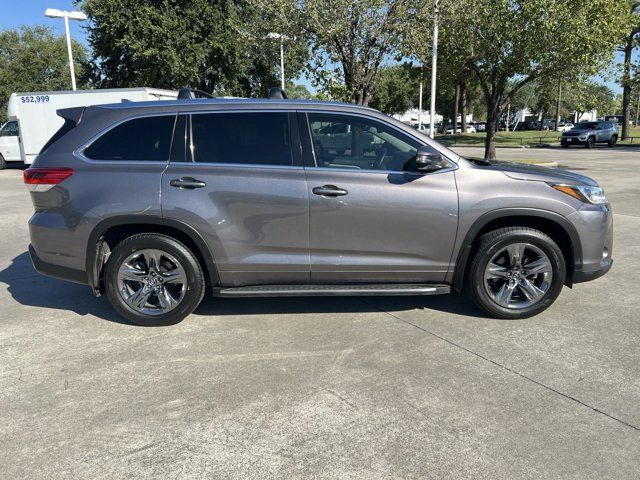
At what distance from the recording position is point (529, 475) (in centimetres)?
244

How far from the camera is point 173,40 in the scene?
2209 centimetres

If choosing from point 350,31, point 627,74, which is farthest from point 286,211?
point 627,74

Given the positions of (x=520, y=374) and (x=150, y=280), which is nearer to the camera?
(x=520, y=374)

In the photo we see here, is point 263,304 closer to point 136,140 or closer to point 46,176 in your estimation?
point 136,140

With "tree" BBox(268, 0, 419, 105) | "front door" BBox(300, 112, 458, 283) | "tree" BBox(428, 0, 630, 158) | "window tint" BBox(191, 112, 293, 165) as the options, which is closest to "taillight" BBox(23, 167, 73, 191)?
"window tint" BBox(191, 112, 293, 165)

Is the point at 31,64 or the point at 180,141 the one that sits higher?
the point at 31,64

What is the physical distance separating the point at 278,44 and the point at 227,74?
1415 cm

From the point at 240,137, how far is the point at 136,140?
876mm

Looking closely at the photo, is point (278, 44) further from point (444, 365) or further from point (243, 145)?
point (444, 365)

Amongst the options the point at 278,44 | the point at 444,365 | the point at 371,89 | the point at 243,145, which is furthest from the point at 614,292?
the point at 278,44

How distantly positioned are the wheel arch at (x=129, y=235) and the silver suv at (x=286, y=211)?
1 cm

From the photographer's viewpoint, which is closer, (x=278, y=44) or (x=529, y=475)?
(x=529, y=475)

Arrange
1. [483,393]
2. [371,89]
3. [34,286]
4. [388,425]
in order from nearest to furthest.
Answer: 1. [388,425]
2. [483,393]
3. [34,286]
4. [371,89]

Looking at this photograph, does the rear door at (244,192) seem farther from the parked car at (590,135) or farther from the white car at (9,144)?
the parked car at (590,135)
